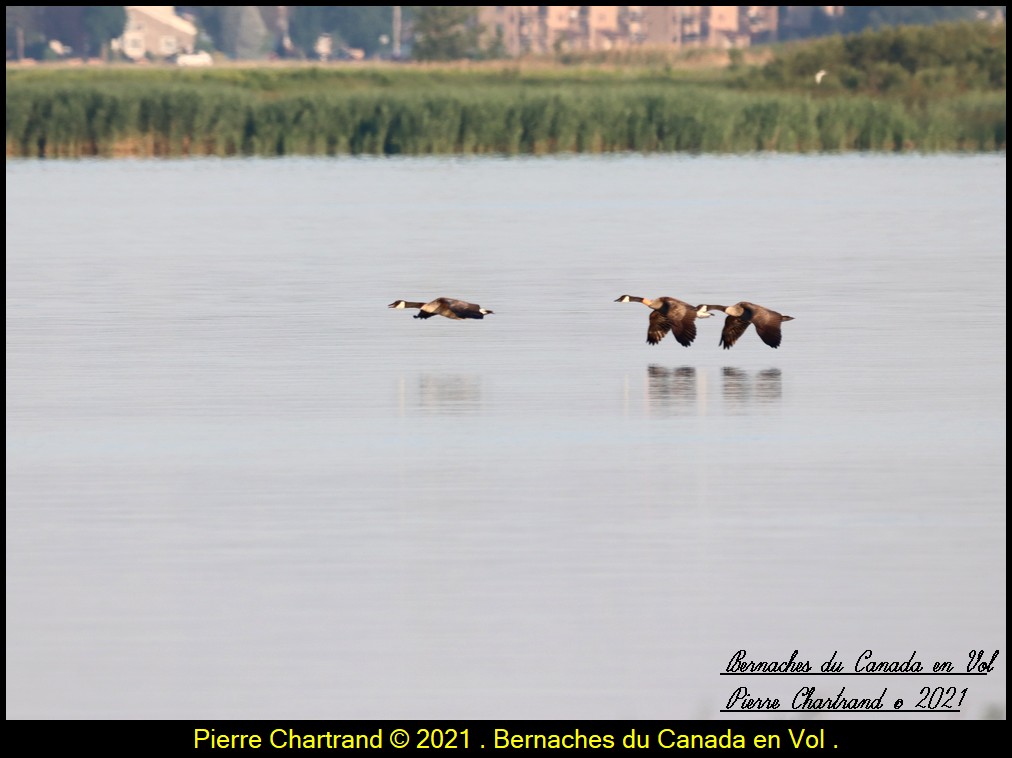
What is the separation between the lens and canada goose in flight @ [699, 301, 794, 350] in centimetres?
1673

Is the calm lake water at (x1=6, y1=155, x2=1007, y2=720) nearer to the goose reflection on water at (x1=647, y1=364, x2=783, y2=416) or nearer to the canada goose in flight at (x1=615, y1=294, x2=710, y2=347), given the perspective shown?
the goose reflection on water at (x1=647, y1=364, x2=783, y2=416)

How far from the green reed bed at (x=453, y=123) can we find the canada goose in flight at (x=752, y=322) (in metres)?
33.2

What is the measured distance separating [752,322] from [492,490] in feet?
18.5

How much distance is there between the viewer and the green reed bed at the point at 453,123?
49.9m

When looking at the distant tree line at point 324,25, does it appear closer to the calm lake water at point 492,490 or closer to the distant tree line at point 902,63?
the distant tree line at point 902,63

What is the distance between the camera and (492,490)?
1146 cm

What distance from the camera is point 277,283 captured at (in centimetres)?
2345

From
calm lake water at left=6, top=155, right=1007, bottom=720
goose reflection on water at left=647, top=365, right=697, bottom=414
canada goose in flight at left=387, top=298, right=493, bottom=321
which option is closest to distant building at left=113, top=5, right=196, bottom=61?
calm lake water at left=6, top=155, right=1007, bottom=720

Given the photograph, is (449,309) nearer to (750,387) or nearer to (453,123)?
(750,387)

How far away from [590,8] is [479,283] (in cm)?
13120

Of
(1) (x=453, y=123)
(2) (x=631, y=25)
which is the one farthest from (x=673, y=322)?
(2) (x=631, y=25)

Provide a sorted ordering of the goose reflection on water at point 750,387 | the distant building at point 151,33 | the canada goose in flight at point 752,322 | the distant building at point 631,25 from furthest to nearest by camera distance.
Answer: the distant building at point 631,25 → the distant building at point 151,33 → the canada goose in flight at point 752,322 → the goose reflection on water at point 750,387

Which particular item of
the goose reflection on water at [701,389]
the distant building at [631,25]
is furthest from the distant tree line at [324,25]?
the goose reflection on water at [701,389]

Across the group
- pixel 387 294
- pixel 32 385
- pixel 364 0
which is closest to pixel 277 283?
pixel 387 294
